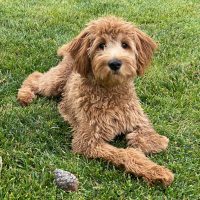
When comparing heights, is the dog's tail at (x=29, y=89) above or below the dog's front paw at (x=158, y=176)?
below

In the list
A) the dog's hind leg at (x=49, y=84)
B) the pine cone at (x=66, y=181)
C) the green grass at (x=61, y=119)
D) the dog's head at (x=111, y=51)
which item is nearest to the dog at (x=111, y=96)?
the dog's head at (x=111, y=51)

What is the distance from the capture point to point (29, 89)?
5.98 meters

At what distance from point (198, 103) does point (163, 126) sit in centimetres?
72

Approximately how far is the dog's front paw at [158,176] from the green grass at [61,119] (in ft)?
0.19

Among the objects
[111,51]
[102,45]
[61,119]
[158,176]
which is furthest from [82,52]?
[158,176]

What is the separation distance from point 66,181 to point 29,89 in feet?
6.66

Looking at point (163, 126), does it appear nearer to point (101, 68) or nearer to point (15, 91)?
point (101, 68)

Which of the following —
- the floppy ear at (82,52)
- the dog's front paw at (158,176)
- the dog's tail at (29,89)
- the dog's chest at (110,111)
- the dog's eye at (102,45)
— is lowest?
the dog's tail at (29,89)

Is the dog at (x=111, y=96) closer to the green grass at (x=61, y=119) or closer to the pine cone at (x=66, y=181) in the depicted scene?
the green grass at (x=61, y=119)

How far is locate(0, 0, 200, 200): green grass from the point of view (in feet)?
14.1

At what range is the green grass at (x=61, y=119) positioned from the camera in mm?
4312

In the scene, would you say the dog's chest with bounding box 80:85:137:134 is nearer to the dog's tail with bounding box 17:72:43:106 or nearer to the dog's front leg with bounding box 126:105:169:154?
the dog's front leg with bounding box 126:105:169:154

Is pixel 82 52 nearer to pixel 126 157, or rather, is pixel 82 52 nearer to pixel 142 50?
pixel 142 50

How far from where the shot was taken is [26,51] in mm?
7102
